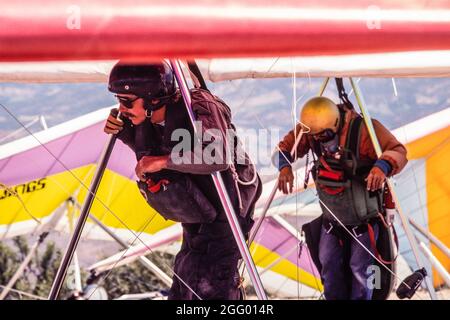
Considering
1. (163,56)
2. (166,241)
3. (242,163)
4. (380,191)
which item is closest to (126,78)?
(242,163)

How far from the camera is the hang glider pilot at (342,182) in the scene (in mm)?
2348

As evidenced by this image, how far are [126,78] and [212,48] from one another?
0.57m

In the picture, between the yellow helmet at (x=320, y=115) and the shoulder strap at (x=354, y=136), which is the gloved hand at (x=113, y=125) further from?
the shoulder strap at (x=354, y=136)

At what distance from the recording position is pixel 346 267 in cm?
248

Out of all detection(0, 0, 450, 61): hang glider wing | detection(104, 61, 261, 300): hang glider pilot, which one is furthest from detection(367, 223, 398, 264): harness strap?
detection(0, 0, 450, 61): hang glider wing

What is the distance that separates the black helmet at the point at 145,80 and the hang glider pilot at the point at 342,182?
48 cm

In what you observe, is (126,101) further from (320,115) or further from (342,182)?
(342,182)

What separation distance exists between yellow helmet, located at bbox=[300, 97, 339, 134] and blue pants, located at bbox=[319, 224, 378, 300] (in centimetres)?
36

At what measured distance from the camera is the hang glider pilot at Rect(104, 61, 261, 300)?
75.8 inches

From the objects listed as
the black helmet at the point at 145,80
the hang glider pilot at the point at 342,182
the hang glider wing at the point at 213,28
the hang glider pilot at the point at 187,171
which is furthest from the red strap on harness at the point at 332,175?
the hang glider wing at the point at 213,28

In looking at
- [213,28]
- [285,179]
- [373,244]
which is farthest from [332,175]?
[213,28]

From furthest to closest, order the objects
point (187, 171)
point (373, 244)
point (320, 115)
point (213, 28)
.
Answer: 1. point (373, 244)
2. point (320, 115)
3. point (187, 171)
4. point (213, 28)

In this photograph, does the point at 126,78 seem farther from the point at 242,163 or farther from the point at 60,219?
the point at 60,219

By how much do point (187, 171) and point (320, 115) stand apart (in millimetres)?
555
